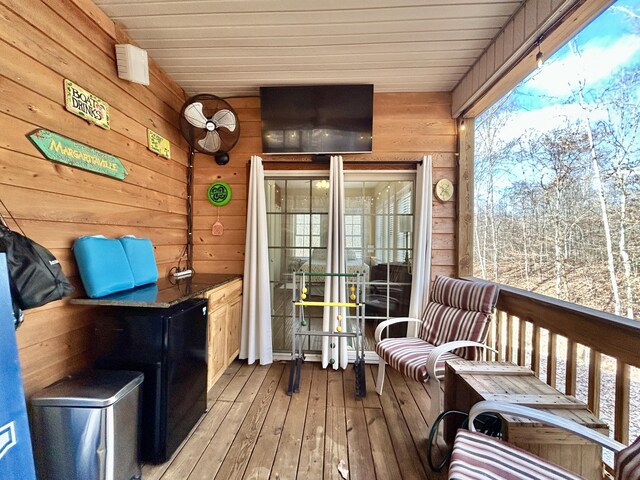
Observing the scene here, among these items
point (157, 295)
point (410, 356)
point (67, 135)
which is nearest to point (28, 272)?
point (157, 295)

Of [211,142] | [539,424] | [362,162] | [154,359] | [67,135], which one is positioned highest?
[211,142]

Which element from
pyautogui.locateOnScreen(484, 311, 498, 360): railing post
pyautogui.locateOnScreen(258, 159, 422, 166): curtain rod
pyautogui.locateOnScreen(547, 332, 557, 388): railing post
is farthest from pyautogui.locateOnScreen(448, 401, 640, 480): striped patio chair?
pyautogui.locateOnScreen(258, 159, 422, 166): curtain rod

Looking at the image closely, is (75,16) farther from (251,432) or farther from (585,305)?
(585,305)

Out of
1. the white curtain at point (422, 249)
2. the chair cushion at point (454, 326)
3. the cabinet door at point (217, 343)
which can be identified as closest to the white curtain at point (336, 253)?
the white curtain at point (422, 249)

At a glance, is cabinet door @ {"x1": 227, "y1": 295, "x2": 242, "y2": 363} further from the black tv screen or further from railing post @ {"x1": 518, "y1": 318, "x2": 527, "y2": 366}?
railing post @ {"x1": 518, "y1": 318, "x2": 527, "y2": 366}

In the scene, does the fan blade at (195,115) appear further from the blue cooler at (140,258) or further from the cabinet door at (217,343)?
the cabinet door at (217,343)

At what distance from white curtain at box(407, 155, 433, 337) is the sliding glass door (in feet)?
0.55

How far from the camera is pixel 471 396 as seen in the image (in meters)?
1.58

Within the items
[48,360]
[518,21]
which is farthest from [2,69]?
[518,21]

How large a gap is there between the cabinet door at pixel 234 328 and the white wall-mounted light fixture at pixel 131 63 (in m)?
1.91

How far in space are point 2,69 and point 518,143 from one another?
3.11m

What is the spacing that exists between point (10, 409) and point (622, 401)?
260 cm

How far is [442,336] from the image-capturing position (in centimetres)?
215

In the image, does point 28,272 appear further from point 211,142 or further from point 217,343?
point 211,142
